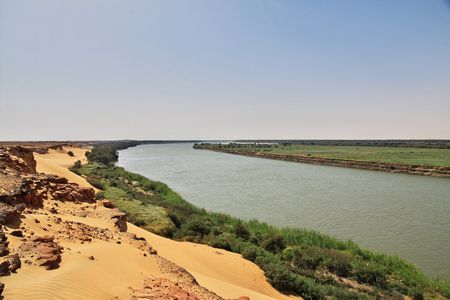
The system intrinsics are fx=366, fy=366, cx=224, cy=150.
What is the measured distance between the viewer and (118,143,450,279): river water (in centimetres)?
1802

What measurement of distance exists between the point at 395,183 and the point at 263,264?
31979mm

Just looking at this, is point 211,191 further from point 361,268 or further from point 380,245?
point 361,268

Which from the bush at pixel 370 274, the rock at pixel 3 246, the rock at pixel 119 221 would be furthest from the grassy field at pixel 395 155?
the rock at pixel 3 246

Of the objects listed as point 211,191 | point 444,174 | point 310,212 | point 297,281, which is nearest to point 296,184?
point 211,191

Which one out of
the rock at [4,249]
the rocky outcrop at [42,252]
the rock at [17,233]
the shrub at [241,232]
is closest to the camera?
the rock at [4,249]

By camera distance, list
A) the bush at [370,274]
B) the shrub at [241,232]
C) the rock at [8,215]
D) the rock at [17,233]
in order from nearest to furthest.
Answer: the rock at [17,233], the rock at [8,215], the bush at [370,274], the shrub at [241,232]

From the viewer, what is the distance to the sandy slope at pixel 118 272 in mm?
6238

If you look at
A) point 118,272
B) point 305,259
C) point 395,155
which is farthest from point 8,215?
point 395,155

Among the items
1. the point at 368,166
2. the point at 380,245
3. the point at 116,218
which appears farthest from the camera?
the point at 368,166

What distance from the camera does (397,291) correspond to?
12273 mm

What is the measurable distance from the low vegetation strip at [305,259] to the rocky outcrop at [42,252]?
6.89m

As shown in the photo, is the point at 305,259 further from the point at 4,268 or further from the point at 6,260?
the point at 4,268

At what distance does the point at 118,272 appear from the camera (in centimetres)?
776

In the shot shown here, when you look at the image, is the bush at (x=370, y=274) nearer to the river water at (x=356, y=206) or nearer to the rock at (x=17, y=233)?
the river water at (x=356, y=206)
